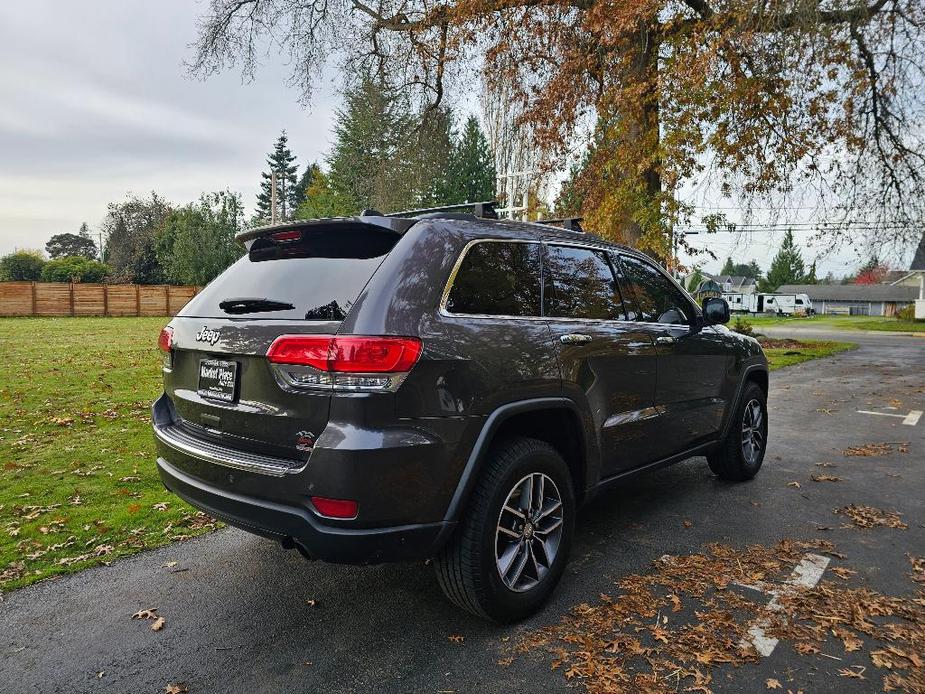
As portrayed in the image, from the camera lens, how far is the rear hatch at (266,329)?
8.14 feet

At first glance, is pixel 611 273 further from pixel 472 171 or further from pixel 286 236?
pixel 472 171

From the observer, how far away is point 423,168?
698 inches

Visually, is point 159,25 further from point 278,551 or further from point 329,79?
point 278,551

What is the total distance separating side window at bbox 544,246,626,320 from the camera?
10.9 feet

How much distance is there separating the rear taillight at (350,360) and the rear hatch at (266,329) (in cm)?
5

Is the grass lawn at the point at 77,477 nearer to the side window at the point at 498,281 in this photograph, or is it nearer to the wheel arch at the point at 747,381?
the side window at the point at 498,281

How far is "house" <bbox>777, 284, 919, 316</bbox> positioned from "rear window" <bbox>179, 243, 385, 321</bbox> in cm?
9095

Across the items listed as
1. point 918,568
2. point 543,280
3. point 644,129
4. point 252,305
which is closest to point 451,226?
point 543,280

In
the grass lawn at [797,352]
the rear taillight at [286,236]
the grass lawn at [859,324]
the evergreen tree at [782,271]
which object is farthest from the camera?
the evergreen tree at [782,271]

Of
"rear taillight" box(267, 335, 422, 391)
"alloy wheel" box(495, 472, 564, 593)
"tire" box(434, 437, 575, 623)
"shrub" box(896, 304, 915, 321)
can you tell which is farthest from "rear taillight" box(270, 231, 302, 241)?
"shrub" box(896, 304, 915, 321)

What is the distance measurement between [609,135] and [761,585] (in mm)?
10737

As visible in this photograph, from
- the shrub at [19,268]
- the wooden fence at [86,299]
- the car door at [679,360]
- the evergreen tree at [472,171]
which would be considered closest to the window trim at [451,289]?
the car door at [679,360]

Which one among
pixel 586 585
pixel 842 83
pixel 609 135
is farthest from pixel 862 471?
pixel 842 83

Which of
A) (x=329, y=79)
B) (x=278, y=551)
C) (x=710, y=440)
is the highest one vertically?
(x=329, y=79)
